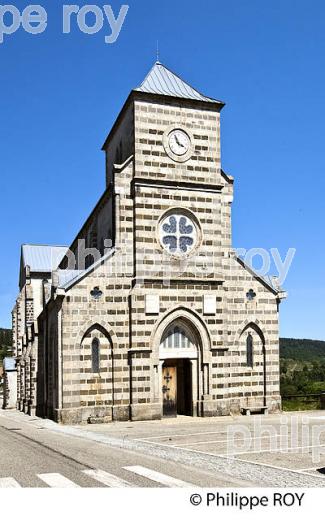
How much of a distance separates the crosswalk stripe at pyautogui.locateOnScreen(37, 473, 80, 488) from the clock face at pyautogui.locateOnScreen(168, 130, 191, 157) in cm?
2068

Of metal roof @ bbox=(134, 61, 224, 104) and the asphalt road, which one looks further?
metal roof @ bbox=(134, 61, 224, 104)

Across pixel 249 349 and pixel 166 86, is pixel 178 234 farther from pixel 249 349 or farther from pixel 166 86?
pixel 166 86

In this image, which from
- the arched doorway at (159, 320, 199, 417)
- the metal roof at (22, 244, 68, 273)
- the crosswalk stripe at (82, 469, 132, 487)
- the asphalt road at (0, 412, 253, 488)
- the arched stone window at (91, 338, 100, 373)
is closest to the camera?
the crosswalk stripe at (82, 469, 132, 487)

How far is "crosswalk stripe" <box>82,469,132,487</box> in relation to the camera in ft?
38.7

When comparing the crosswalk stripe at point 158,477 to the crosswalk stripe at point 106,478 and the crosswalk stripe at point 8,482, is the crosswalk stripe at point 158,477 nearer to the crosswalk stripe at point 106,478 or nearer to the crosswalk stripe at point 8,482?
the crosswalk stripe at point 106,478

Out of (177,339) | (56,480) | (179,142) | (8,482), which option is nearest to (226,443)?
(56,480)

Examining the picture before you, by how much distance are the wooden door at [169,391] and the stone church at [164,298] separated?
60 mm

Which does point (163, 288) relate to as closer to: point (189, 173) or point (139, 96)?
point (189, 173)

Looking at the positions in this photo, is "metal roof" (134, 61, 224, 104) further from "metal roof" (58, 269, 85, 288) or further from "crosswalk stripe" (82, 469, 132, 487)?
"crosswalk stripe" (82, 469, 132, 487)

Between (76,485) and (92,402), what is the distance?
1650 centimetres

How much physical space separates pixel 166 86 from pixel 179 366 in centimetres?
1447

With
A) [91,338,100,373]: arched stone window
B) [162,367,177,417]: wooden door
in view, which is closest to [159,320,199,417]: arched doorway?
[162,367,177,417]: wooden door

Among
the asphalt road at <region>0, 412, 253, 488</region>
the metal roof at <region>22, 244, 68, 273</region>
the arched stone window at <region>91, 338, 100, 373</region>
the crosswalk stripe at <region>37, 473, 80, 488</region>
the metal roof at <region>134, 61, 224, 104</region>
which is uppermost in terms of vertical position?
the metal roof at <region>134, 61, 224, 104</region>
